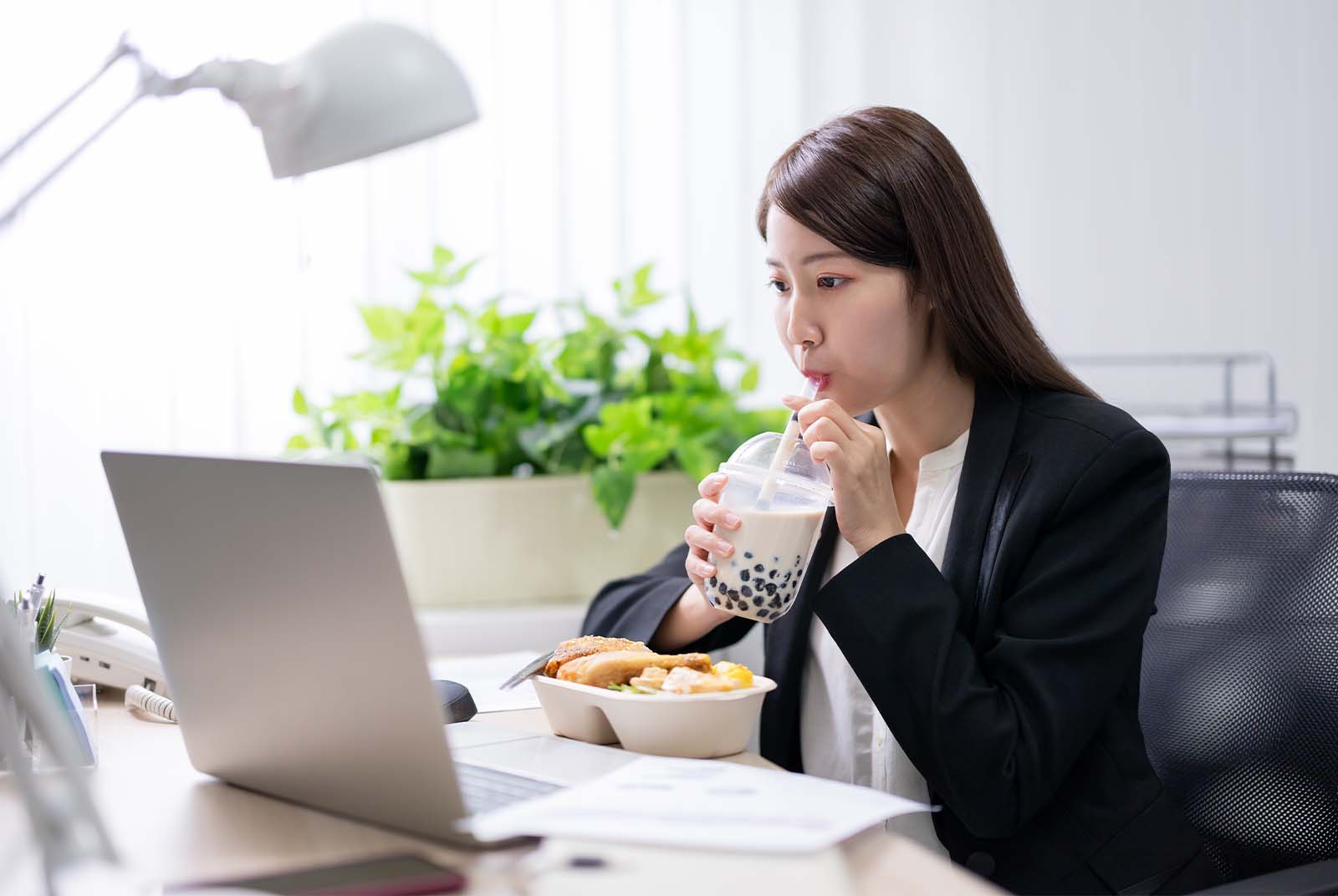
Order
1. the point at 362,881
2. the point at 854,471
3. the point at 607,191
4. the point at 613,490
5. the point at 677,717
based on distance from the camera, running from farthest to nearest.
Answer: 1. the point at 607,191
2. the point at 613,490
3. the point at 854,471
4. the point at 677,717
5. the point at 362,881

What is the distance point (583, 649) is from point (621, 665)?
0.08m

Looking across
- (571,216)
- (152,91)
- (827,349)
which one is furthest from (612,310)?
(152,91)

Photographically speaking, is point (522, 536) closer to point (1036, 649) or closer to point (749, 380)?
point (749, 380)

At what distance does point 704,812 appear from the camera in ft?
2.53

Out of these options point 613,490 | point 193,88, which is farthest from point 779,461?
point 613,490

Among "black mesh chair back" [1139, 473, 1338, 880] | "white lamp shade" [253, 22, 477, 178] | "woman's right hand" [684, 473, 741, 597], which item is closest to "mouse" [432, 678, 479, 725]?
"woman's right hand" [684, 473, 741, 597]

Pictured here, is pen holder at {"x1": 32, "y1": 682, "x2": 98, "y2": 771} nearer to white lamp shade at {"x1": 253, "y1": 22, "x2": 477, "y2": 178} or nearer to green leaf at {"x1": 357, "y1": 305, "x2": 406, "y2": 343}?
white lamp shade at {"x1": 253, "y1": 22, "x2": 477, "y2": 178}

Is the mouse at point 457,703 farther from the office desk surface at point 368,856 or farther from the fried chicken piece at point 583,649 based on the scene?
the office desk surface at point 368,856

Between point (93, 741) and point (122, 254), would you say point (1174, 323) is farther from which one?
point (93, 741)

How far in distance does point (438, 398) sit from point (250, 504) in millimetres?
1316

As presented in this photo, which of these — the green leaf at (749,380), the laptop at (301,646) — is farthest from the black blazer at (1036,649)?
the green leaf at (749,380)

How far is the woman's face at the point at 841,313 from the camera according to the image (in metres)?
1.19

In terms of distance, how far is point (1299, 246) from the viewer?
3020mm

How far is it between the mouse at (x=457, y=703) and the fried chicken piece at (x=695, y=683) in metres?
0.24
